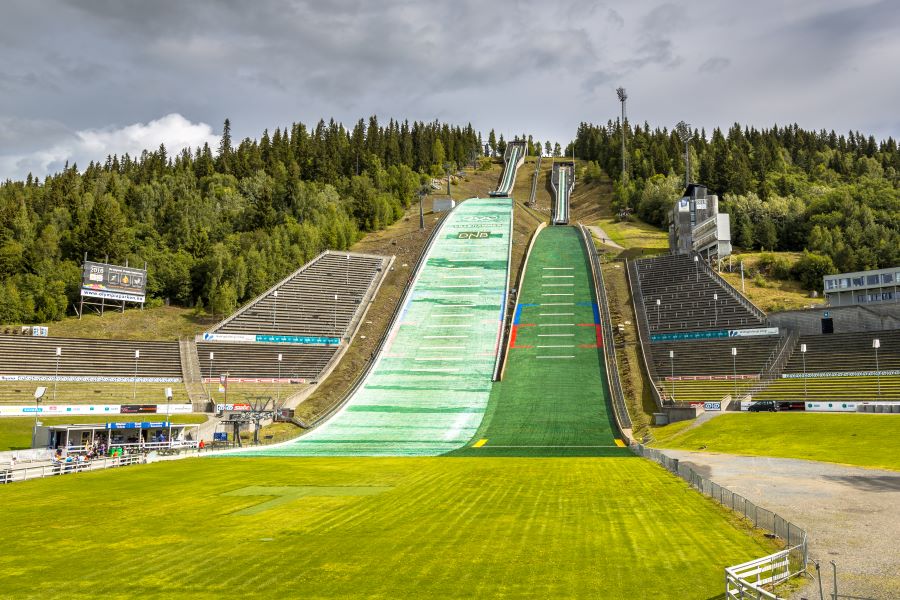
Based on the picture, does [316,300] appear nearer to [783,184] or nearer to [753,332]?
[753,332]

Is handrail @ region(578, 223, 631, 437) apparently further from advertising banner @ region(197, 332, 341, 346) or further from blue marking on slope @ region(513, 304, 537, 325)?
advertising banner @ region(197, 332, 341, 346)

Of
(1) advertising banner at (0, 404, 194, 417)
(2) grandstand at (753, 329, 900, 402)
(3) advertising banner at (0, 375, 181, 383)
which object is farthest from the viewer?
(3) advertising banner at (0, 375, 181, 383)

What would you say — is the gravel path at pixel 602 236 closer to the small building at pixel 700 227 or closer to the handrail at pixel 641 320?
the small building at pixel 700 227

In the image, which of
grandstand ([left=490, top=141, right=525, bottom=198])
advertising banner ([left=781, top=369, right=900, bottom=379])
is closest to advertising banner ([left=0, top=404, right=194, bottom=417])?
advertising banner ([left=781, top=369, right=900, bottom=379])

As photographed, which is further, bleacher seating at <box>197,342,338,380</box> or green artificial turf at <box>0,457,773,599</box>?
bleacher seating at <box>197,342,338,380</box>

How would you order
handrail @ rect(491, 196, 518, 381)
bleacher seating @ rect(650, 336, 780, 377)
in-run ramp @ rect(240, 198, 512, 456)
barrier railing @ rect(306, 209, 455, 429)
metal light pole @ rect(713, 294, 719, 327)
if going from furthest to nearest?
metal light pole @ rect(713, 294, 719, 327)
handrail @ rect(491, 196, 518, 381)
bleacher seating @ rect(650, 336, 780, 377)
barrier railing @ rect(306, 209, 455, 429)
in-run ramp @ rect(240, 198, 512, 456)

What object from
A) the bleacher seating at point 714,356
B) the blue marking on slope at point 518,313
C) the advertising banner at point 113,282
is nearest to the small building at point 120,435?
the advertising banner at point 113,282

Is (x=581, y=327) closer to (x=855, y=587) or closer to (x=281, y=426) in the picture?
(x=281, y=426)
